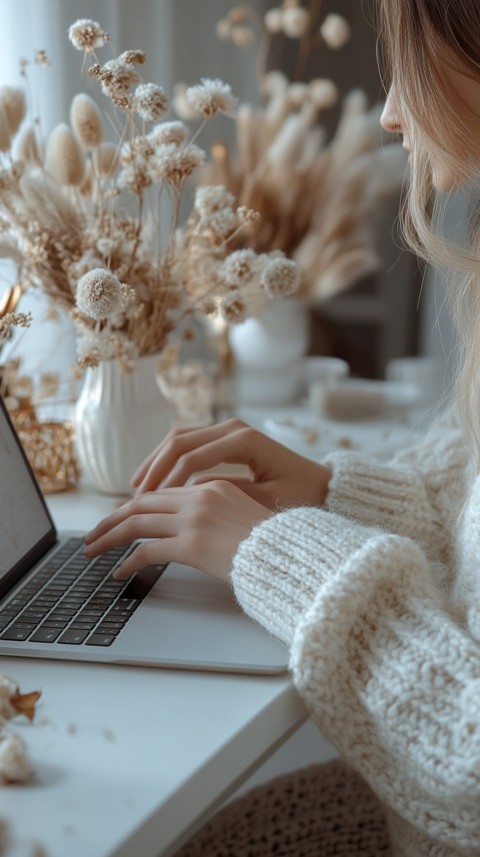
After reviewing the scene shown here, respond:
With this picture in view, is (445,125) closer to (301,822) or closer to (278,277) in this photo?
(278,277)

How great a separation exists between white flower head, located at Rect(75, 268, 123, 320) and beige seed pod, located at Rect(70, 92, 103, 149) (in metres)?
0.17

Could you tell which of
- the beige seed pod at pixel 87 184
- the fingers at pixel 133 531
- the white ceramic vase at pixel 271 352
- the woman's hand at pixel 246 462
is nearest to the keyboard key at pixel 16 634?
the fingers at pixel 133 531

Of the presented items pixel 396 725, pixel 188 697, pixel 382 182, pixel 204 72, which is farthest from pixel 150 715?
pixel 204 72

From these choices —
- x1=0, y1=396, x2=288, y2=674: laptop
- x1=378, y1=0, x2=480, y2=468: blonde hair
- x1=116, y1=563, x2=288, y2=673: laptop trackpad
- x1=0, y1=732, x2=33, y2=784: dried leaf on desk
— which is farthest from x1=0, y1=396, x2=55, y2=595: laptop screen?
x1=378, y1=0, x2=480, y2=468: blonde hair

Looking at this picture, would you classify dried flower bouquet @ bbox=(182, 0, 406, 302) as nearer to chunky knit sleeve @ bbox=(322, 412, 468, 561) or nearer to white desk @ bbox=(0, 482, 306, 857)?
chunky knit sleeve @ bbox=(322, 412, 468, 561)

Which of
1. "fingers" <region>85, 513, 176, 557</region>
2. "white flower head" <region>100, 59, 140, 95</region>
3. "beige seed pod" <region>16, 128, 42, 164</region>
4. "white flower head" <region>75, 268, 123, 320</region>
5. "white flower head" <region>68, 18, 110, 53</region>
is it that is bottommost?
"fingers" <region>85, 513, 176, 557</region>

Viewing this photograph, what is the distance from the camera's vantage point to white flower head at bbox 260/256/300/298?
835 mm

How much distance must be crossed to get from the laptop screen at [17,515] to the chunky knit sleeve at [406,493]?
0.79 ft

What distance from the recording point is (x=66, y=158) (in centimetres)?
83

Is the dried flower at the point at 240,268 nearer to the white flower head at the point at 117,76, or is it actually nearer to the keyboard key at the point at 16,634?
the white flower head at the point at 117,76

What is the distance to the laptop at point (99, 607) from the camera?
23.3 inches

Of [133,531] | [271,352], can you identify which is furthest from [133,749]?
[271,352]

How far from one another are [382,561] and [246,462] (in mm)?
264

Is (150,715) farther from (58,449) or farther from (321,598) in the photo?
(58,449)
